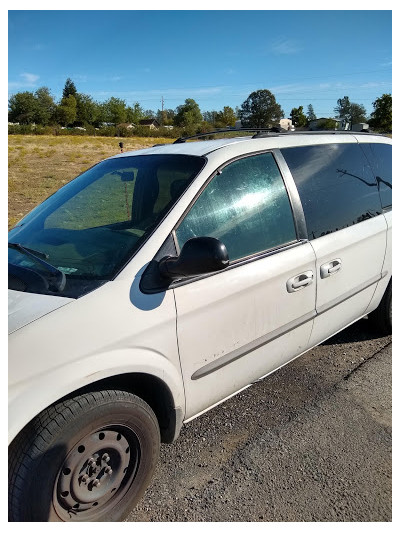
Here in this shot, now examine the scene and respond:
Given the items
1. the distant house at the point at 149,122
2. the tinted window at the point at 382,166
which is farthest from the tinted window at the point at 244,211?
the distant house at the point at 149,122

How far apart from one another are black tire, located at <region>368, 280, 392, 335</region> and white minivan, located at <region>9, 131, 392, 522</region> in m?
0.59

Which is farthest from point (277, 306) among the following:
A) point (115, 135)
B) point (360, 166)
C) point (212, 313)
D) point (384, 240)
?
point (115, 135)

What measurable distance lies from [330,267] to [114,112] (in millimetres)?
117468

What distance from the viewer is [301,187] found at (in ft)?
8.90

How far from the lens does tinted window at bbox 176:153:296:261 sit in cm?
219

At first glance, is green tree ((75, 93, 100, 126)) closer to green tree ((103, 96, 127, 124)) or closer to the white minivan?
green tree ((103, 96, 127, 124))

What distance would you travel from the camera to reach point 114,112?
110 meters

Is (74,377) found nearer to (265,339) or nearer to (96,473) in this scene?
(96,473)

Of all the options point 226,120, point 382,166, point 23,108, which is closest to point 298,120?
point 382,166

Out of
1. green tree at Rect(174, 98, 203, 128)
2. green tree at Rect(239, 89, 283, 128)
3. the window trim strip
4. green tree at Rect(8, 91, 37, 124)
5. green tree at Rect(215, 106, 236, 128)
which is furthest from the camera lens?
green tree at Rect(8, 91, 37, 124)

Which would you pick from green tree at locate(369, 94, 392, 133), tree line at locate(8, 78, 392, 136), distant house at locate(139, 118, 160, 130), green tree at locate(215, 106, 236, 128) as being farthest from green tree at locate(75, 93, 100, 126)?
green tree at locate(215, 106, 236, 128)

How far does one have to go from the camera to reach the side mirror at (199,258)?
180cm

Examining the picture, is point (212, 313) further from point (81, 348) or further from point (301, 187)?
point (301, 187)

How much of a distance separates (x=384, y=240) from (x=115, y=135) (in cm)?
7322
